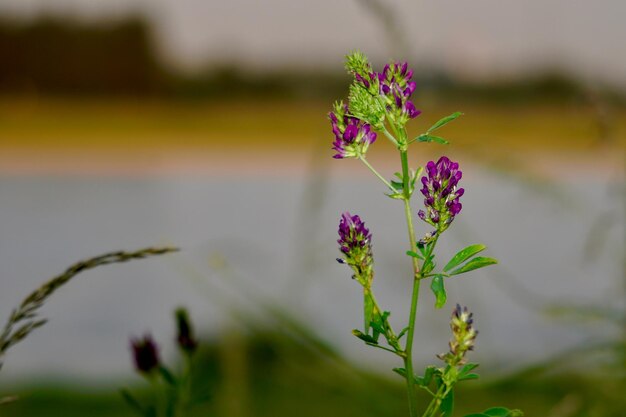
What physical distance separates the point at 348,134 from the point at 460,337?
0.32ft

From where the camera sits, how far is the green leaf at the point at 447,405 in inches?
14.1

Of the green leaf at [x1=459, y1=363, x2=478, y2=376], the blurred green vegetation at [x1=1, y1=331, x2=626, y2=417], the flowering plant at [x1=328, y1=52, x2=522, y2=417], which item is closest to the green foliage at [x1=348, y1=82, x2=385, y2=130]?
the flowering plant at [x1=328, y1=52, x2=522, y2=417]

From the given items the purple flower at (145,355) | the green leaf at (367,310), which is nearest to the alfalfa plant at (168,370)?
the purple flower at (145,355)

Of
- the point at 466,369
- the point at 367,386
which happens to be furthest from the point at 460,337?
the point at 367,386

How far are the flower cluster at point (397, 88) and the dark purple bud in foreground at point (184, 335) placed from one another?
0.93 ft

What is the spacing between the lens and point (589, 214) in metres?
1.45

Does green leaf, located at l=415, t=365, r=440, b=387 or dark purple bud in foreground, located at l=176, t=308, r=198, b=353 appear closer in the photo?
green leaf, located at l=415, t=365, r=440, b=387

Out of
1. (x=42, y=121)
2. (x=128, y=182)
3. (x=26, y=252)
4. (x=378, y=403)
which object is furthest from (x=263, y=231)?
(x=42, y=121)

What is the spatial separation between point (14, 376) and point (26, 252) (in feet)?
21.1

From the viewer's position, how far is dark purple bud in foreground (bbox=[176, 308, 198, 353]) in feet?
1.89

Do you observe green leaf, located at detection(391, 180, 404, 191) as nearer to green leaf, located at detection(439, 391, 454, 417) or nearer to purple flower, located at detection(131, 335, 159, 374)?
green leaf, located at detection(439, 391, 454, 417)

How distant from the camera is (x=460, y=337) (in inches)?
13.3

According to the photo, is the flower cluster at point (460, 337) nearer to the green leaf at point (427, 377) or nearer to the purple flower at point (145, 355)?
the green leaf at point (427, 377)

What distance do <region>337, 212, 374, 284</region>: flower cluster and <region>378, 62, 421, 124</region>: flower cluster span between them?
5cm
